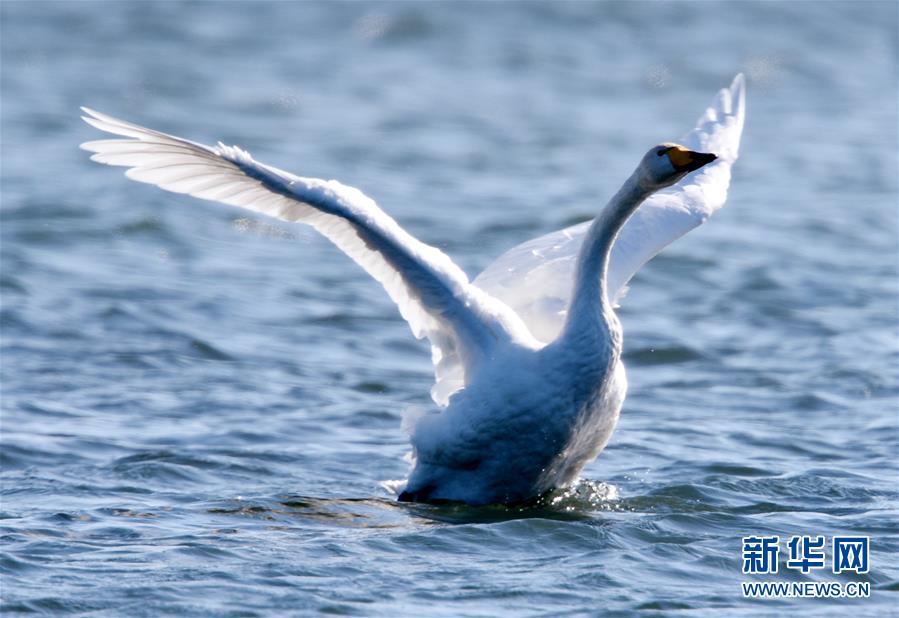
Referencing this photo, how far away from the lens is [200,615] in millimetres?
6543

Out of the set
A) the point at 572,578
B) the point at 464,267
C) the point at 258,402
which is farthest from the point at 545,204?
the point at 572,578

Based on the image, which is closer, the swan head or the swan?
the swan head

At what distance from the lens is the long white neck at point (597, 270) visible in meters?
7.75

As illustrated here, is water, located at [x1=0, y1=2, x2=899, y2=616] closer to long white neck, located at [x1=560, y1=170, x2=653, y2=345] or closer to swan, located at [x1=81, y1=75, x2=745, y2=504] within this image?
swan, located at [x1=81, y1=75, x2=745, y2=504]

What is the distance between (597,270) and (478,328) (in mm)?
685

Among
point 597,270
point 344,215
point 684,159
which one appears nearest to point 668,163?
point 684,159

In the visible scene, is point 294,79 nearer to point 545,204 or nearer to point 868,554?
point 545,204

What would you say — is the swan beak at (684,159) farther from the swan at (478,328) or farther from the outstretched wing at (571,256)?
the outstretched wing at (571,256)

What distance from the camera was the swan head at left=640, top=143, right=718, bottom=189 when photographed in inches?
294

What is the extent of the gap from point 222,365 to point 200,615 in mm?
5284

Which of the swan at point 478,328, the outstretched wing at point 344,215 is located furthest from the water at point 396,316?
the outstretched wing at point 344,215

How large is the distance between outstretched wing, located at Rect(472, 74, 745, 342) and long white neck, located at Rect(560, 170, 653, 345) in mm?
637

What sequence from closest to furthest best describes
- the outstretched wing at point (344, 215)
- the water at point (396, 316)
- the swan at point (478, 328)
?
the water at point (396, 316) → the swan at point (478, 328) → the outstretched wing at point (344, 215)

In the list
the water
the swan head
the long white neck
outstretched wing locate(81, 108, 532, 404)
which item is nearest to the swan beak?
the swan head
